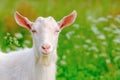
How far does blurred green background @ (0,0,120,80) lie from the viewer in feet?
43.2

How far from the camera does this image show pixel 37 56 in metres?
10.0

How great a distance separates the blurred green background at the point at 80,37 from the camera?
13.2 metres

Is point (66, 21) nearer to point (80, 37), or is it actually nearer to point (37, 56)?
point (37, 56)

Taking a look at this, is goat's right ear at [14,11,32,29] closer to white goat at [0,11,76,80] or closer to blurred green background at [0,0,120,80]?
white goat at [0,11,76,80]

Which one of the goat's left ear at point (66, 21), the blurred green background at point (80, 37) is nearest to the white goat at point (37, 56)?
the goat's left ear at point (66, 21)

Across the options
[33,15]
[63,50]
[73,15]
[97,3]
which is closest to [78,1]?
[97,3]

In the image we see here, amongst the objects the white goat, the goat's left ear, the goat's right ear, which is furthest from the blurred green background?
the goat's left ear

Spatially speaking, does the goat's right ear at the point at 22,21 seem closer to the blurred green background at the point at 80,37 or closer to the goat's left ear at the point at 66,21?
the goat's left ear at the point at 66,21

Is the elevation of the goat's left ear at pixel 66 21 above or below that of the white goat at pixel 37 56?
above

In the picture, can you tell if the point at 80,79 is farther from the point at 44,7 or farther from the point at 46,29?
the point at 44,7

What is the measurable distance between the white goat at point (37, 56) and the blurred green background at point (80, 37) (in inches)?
36.3

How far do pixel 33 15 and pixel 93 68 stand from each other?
335 cm

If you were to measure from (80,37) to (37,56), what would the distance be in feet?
15.0

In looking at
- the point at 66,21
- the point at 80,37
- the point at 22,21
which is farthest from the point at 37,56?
the point at 80,37
